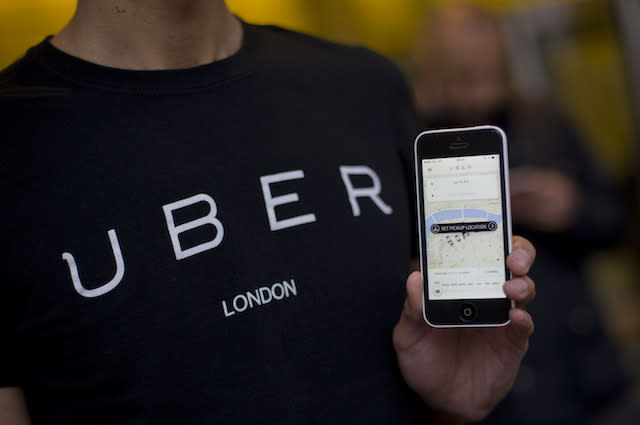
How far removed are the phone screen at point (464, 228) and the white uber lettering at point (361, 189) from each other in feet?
0.31

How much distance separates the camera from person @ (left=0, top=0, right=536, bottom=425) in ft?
2.09

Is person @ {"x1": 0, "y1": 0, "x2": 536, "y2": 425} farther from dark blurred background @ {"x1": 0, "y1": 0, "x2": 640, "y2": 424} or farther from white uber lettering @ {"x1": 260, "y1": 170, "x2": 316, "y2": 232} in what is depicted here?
dark blurred background @ {"x1": 0, "y1": 0, "x2": 640, "y2": 424}

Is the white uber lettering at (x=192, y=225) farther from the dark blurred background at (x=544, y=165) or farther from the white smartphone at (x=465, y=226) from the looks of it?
the dark blurred background at (x=544, y=165)

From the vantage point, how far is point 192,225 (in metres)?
0.67

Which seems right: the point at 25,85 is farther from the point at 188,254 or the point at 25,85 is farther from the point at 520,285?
the point at 520,285

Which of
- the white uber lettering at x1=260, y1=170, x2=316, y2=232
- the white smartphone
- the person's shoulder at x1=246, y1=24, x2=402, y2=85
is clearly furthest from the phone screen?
the person's shoulder at x1=246, y1=24, x2=402, y2=85

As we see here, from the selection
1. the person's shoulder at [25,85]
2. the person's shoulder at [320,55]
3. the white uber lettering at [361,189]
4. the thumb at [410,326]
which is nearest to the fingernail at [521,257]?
the thumb at [410,326]

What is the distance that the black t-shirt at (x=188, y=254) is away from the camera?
64cm

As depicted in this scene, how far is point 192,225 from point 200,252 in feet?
0.10

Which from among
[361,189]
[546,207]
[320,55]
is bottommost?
[546,207]

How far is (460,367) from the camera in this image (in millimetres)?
746

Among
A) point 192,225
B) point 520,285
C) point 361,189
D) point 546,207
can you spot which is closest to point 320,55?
point 361,189

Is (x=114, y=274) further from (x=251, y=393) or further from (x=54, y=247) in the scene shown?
(x=251, y=393)

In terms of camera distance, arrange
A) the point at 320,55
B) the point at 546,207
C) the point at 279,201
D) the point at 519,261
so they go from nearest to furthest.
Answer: the point at 519,261 → the point at 279,201 → the point at 320,55 → the point at 546,207
